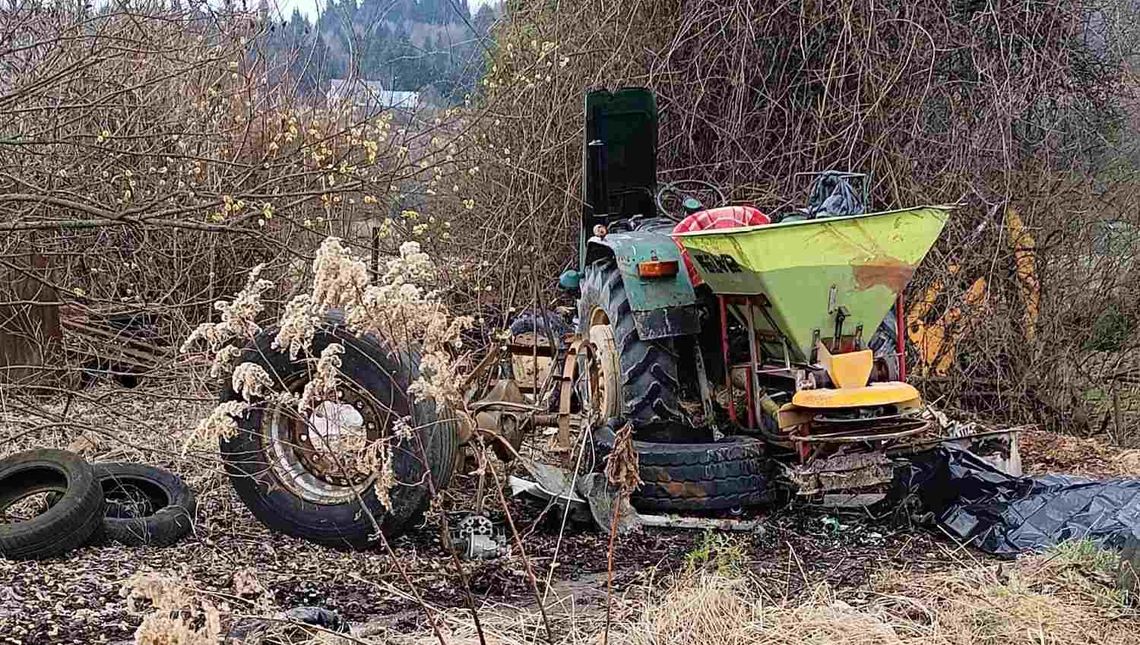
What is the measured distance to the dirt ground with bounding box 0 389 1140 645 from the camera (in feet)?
14.1

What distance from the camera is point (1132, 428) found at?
29.5 feet

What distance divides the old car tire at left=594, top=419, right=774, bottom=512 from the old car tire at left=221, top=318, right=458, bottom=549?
0.90m

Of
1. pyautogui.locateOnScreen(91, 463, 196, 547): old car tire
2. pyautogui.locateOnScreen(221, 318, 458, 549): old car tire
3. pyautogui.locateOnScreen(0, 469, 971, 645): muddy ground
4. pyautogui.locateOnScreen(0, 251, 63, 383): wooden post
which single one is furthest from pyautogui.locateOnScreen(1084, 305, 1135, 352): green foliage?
pyautogui.locateOnScreen(0, 251, 63, 383): wooden post

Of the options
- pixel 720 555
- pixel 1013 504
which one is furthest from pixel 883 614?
pixel 1013 504

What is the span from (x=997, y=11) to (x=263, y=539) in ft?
20.6

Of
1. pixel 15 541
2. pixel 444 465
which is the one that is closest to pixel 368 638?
pixel 444 465

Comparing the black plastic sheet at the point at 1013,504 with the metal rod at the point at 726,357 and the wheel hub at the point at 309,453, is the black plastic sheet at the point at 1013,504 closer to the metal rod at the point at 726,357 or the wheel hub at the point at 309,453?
the metal rod at the point at 726,357

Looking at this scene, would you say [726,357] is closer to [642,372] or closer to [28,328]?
[642,372]

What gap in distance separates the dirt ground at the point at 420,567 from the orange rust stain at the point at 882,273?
1.11 meters

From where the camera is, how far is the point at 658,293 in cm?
571

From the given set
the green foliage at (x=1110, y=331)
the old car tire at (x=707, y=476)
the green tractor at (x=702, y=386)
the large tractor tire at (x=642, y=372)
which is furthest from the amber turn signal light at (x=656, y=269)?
the green foliage at (x=1110, y=331)

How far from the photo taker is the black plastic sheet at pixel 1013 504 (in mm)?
4926

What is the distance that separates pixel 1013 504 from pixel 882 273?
3.84 ft

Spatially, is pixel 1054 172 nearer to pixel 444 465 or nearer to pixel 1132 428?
pixel 1132 428
